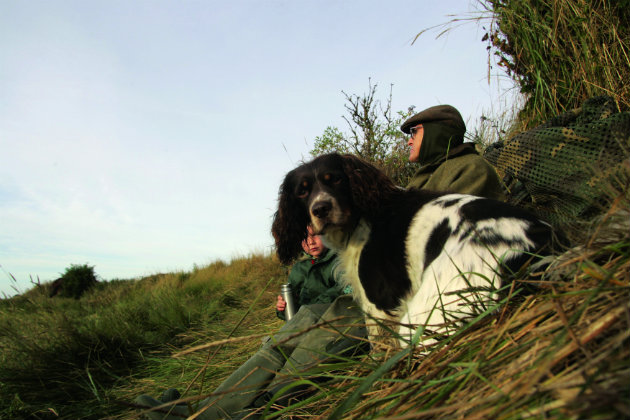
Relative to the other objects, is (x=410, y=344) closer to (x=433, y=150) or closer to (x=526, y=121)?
(x=433, y=150)

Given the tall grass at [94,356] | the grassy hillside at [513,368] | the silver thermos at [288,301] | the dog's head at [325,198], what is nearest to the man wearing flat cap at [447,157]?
the dog's head at [325,198]

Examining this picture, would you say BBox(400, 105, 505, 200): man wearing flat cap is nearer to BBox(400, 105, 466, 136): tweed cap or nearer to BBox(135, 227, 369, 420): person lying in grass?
BBox(400, 105, 466, 136): tweed cap

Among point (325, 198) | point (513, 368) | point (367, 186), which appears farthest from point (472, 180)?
point (513, 368)

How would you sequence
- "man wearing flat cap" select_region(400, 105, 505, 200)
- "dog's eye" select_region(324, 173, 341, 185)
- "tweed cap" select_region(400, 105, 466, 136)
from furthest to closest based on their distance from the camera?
"tweed cap" select_region(400, 105, 466, 136) → "man wearing flat cap" select_region(400, 105, 505, 200) → "dog's eye" select_region(324, 173, 341, 185)

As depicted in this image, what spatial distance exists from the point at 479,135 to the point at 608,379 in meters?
6.43

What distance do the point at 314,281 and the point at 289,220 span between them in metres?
0.75

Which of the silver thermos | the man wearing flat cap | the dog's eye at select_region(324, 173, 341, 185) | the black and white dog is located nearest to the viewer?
the black and white dog

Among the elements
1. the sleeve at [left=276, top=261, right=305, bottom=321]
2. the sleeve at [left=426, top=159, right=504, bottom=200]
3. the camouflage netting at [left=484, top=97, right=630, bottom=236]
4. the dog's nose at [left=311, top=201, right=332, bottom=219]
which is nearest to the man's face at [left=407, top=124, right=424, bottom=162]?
the sleeve at [left=426, top=159, right=504, bottom=200]

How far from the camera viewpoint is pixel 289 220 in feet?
10.6

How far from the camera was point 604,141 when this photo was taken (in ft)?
7.69

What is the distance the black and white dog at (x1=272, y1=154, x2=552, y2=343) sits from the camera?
1616 millimetres

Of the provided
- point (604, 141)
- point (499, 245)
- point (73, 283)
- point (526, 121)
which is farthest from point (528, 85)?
point (73, 283)

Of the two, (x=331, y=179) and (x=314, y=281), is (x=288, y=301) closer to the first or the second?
(x=314, y=281)

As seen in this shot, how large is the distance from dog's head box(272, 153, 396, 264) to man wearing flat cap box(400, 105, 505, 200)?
0.75m
